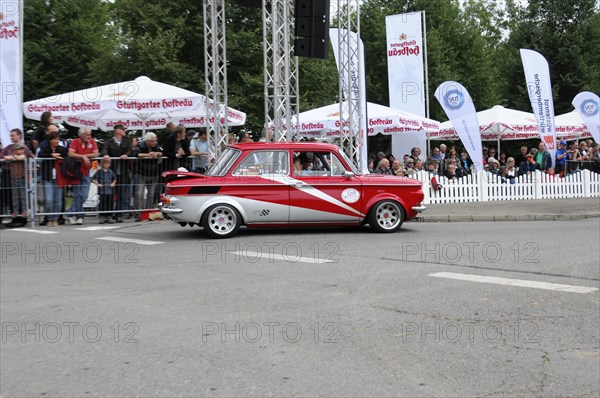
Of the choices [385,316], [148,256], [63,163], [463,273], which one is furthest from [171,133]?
[385,316]

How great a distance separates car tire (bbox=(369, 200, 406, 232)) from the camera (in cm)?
1324

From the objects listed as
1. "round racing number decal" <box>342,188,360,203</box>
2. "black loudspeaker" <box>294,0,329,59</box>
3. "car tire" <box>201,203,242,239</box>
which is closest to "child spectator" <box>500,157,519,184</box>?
"black loudspeaker" <box>294,0,329,59</box>

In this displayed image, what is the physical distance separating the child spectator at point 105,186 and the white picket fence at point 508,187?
28.7 ft

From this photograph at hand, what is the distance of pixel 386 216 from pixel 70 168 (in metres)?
6.51

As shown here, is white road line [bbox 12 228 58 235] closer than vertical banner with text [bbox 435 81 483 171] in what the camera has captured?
Yes

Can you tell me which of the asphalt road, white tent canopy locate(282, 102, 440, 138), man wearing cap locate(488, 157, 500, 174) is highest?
white tent canopy locate(282, 102, 440, 138)

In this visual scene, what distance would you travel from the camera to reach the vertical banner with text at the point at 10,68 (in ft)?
55.8

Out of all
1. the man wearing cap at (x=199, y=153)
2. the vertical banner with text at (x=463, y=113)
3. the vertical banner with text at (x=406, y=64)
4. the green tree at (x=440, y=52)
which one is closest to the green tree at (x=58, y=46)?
the green tree at (x=440, y=52)

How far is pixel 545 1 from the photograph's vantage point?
153 ft

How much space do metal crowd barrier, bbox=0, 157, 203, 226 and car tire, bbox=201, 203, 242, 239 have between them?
3.72 metres

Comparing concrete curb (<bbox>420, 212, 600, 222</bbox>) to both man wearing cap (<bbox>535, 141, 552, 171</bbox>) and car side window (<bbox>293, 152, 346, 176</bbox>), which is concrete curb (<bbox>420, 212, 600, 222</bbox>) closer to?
car side window (<bbox>293, 152, 346, 176</bbox>)

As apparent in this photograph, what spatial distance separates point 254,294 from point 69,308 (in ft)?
6.12

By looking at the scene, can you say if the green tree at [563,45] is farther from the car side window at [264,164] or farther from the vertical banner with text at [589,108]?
the car side window at [264,164]

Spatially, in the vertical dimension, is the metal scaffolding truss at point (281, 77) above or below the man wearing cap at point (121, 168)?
above
